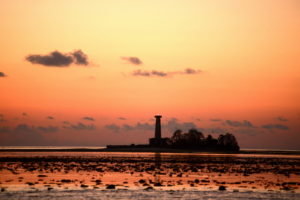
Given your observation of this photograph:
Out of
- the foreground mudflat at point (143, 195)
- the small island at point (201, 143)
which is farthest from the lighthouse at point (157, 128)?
the foreground mudflat at point (143, 195)

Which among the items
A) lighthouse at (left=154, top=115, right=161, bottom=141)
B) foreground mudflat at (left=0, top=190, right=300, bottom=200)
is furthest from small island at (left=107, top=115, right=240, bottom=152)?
foreground mudflat at (left=0, top=190, right=300, bottom=200)

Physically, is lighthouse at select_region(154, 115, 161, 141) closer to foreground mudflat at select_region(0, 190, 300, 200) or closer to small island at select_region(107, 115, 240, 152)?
small island at select_region(107, 115, 240, 152)

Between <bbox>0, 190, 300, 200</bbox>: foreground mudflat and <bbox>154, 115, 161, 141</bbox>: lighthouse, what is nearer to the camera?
<bbox>0, 190, 300, 200</bbox>: foreground mudflat

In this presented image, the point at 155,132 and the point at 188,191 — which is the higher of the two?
the point at 155,132

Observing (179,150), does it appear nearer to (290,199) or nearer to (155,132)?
(155,132)

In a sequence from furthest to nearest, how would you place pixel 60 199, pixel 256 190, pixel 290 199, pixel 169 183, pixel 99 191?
pixel 169 183 → pixel 256 190 → pixel 99 191 → pixel 290 199 → pixel 60 199

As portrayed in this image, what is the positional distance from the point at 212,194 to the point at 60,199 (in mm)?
11446

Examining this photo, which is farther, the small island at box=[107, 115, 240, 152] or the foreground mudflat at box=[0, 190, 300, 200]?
the small island at box=[107, 115, 240, 152]

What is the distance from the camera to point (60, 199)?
100 feet

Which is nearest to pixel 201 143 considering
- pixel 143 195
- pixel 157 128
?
pixel 157 128

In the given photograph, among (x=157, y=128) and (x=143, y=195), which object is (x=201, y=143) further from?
(x=143, y=195)

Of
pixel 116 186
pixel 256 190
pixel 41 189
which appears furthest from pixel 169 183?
pixel 41 189

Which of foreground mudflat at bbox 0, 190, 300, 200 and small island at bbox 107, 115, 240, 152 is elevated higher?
small island at bbox 107, 115, 240, 152

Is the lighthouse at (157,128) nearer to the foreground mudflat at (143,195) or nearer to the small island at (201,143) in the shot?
the small island at (201,143)
